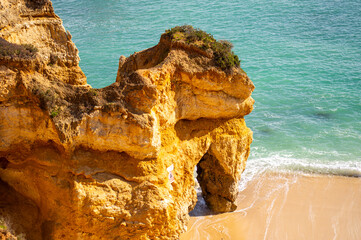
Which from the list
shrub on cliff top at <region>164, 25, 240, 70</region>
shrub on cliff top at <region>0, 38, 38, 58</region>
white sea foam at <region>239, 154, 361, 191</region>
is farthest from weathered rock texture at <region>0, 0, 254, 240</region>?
white sea foam at <region>239, 154, 361, 191</region>

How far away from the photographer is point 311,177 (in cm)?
1834

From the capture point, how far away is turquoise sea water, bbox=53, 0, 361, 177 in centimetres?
2161

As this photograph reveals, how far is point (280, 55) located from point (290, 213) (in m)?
20.2

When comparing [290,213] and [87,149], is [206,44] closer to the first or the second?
[87,149]

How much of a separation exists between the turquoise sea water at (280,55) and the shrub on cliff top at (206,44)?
8165mm

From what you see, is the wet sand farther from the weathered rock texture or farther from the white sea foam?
the weathered rock texture

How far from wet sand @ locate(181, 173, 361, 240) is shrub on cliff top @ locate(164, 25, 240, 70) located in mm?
6131

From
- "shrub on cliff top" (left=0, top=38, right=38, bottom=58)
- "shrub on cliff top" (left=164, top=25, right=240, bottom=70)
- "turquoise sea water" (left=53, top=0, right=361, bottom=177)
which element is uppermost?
"shrub on cliff top" (left=0, top=38, right=38, bottom=58)

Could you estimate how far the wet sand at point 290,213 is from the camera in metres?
14.2

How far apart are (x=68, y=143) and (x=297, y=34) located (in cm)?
3110

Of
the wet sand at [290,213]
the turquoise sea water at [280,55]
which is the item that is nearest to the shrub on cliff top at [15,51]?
the wet sand at [290,213]

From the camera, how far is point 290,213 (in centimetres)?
1545

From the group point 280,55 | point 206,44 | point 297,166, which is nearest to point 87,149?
point 206,44

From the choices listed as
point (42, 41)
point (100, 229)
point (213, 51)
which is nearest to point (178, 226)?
point (100, 229)
